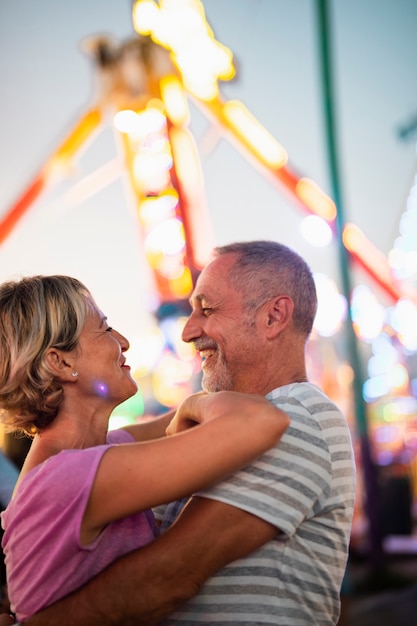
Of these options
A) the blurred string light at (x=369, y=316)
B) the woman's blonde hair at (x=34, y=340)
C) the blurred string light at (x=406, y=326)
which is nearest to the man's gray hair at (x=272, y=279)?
the woman's blonde hair at (x=34, y=340)

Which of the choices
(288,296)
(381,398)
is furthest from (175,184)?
(381,398)

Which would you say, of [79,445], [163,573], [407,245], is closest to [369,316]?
[407,245]

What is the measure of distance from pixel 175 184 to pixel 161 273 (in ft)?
4.54

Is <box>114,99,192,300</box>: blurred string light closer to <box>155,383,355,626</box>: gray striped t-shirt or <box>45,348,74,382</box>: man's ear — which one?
<box>45,348,74,382</box>: man's ear

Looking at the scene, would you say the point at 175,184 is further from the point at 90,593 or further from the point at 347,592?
the point at 90,593

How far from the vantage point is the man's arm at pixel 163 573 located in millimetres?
1699

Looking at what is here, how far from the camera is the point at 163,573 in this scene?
5.56 ft

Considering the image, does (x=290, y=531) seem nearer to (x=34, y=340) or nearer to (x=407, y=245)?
(x=34, y=340)

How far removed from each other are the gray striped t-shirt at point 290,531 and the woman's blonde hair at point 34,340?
54 cm

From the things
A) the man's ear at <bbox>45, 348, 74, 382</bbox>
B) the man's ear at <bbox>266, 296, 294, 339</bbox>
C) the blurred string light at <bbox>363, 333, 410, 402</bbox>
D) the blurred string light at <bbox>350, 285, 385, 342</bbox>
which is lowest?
the blurred string light at <bbox>363, 333, 410, 402</bbox>

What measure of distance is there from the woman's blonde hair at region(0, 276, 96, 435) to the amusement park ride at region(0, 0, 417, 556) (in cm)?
850

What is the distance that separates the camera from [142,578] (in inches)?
66.9

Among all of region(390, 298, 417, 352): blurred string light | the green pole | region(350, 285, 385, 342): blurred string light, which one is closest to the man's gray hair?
the green pole

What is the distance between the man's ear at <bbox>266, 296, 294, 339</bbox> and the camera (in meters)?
2.31
